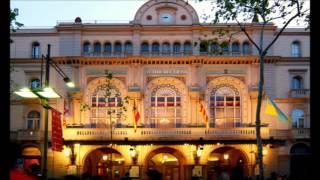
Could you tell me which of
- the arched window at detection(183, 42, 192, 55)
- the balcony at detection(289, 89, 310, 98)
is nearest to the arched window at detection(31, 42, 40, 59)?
the arched window at detection(183, 42, 192, 55)

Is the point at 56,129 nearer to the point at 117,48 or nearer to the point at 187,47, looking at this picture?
the point at 117,48

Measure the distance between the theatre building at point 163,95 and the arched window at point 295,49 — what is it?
84mm

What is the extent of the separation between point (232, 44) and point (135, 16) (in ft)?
27.8

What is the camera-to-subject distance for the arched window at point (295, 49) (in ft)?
160

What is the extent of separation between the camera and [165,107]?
4753 cm

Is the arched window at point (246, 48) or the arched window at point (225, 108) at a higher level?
the arched window at point (246, 48)

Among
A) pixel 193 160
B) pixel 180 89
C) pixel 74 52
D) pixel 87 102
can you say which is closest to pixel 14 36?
pixel 74 52

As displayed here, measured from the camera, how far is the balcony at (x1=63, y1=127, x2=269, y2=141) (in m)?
45.3

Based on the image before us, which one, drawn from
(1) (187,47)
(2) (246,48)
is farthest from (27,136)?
(2) (246,48)

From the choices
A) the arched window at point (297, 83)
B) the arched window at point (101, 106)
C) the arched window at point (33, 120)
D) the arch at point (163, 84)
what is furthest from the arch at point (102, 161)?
the arched window at point (297, 83)

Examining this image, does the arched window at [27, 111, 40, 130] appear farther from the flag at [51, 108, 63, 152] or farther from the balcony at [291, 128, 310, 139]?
the flag at [51, 108, 63, 152]

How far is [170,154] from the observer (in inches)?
1859

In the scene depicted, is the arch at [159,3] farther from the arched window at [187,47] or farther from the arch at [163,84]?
the arch at [163,84]

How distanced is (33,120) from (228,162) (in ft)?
53.7
